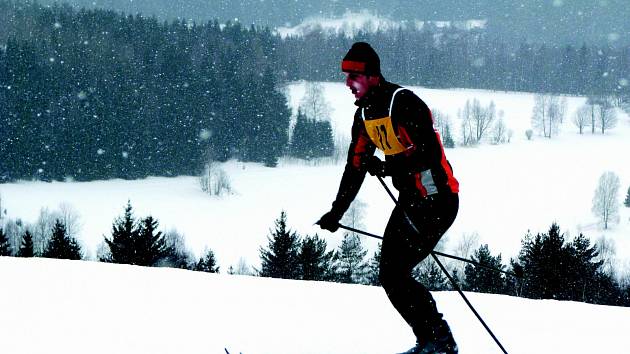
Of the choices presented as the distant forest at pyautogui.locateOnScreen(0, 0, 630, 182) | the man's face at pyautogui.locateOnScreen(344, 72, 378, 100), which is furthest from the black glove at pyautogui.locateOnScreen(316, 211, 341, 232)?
the distant forest at pyautogui.locateOnScreen(0, 0, 630, 182)

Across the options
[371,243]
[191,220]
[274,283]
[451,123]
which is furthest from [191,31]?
[274,283]

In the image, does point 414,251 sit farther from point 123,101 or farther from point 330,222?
point 123,101

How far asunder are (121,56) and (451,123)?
2368 inches

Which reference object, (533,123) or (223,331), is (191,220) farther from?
(533,123)

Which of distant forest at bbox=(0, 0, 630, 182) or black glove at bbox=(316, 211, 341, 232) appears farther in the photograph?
distant forest at bbox=(0, 0, 630, 182)

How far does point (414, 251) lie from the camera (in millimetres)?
3736

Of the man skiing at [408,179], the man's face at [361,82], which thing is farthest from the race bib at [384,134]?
the man's face at [361,82]

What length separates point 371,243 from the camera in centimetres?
6319

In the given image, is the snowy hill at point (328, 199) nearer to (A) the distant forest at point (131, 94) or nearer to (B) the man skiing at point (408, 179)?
(A) the distant forest at point (131, 94)

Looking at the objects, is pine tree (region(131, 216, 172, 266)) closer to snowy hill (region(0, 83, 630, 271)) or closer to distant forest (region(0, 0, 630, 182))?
snowy hill (region(0, 83, 630, 271))

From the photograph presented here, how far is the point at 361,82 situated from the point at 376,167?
53cm

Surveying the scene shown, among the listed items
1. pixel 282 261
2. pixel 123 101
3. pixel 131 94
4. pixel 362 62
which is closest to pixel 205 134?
pixel 131 94

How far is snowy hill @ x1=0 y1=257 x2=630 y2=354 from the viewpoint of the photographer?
4.65 m

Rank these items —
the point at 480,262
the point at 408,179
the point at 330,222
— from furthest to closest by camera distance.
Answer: the point at 480,262 < the point at 330,222 < the point at 408,179
